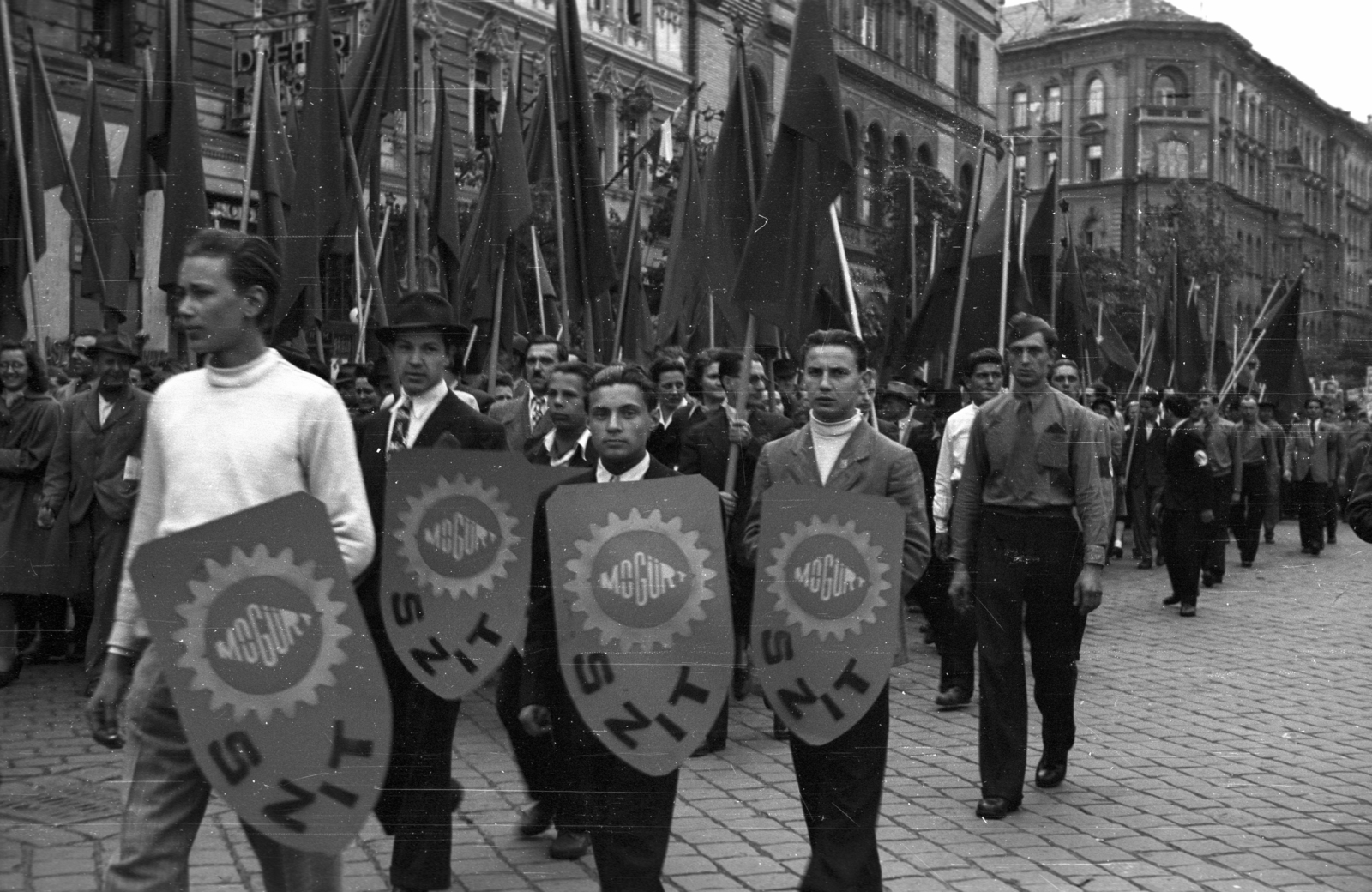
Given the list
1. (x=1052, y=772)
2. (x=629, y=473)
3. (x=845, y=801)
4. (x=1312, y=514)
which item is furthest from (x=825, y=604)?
(x=1312, y=514)

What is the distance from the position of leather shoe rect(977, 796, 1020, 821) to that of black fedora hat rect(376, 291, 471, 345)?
8.82 ft

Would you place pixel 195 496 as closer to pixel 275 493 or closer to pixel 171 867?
pixel 275 493

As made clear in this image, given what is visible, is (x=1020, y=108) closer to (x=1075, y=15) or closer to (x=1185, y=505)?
(x=1075, y=15)

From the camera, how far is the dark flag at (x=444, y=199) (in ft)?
33.9

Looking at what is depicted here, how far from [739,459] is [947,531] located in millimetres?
1354

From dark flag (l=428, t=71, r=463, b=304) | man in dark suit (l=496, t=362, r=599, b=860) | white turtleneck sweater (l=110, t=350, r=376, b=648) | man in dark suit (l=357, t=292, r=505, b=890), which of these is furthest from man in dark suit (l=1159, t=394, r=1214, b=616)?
white turtleneck sweater (l=110, t=350, r=376, b=648)

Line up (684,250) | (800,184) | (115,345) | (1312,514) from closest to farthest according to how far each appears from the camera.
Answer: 1. (800,184)
2. (115,345)
3. (684,250)
4. (1312,514)

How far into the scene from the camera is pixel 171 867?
3.11m

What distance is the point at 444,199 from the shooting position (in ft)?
34.3

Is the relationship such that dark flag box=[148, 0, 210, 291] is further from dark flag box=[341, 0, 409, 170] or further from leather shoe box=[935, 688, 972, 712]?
leather shoe box=[935, 688, 972, 712]

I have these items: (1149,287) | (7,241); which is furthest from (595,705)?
(1149,287)

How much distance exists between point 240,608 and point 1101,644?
8077 millimetres

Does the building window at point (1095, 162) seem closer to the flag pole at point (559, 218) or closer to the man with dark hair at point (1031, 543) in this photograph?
the man with dark hair at point (1031, 543)

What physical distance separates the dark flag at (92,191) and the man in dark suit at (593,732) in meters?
4.11
